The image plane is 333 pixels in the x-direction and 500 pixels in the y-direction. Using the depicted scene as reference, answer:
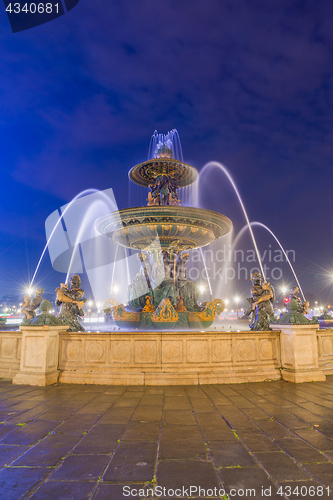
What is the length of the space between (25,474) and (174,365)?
4.23 m

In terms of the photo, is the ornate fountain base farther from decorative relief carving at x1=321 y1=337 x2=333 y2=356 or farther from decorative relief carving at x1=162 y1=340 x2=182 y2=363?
decorative relief carving at x1=321 y1=337 x2=333 y2=356

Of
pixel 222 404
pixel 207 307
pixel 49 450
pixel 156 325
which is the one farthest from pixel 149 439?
pixel 207 307

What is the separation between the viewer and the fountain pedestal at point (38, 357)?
261 inches

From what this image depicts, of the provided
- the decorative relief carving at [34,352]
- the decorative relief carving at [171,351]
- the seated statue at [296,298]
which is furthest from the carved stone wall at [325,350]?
the decorative relief carving at [34,352]

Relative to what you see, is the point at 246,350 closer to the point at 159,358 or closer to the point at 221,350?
the point at 221,350

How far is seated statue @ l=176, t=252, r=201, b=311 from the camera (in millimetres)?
11180

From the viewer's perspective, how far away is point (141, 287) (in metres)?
11.5

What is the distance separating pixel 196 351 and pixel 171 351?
0.58 meters

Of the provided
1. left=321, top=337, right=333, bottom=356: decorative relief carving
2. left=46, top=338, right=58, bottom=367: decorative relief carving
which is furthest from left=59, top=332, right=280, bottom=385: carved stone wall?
left=321, top=337, right=333, bottom=356: decorative relief carving

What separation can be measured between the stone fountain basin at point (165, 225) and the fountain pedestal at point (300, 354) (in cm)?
443

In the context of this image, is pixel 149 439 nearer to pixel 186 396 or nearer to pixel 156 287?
pixel 186 396

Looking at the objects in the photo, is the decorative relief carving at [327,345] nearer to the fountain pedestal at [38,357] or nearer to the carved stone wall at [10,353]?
the fountain pedestal at [38,357]

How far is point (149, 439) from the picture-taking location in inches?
144

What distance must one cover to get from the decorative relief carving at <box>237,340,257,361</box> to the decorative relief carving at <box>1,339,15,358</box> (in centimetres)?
570
